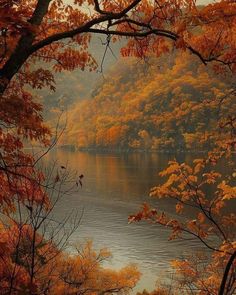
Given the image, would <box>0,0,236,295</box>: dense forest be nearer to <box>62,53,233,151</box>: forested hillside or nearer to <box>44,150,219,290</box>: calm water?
<box>44,150,219,290</box>: calm water

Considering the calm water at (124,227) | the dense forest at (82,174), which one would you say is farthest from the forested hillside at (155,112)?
the dense forest at (82,174)

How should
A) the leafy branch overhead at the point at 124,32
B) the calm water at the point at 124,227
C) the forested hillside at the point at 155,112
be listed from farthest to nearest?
the forested hillside at the point at 155,112
the calm water at the point at 124,227
the leafy branch overhead at the point at 124,32

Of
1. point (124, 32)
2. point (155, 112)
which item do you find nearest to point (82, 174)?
point (124, 32)

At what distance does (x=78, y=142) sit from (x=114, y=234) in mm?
95696

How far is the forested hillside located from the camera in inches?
3703

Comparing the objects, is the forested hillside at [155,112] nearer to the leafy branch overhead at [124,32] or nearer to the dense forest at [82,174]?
the dense forest at [82,174]

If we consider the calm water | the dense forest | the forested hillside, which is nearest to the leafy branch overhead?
the dense forest

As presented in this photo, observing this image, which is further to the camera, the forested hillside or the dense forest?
the forested hillside

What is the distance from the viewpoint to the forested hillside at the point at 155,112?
94.1 metres

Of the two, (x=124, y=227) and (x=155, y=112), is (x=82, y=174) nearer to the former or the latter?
(x=124, y=227)

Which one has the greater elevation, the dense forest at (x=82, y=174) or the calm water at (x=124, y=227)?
the dense forest at (x=82, y=174)

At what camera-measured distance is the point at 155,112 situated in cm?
10644

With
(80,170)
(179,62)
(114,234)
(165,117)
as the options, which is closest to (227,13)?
(114,234)

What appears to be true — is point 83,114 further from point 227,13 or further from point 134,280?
point 227,13
